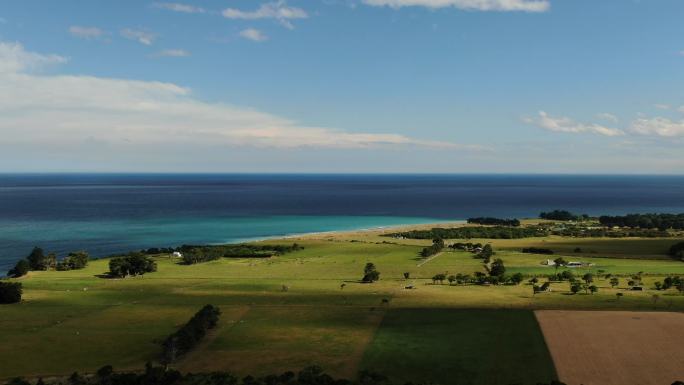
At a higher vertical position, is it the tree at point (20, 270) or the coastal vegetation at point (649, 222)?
the coastal vegetation at point (649, 222)

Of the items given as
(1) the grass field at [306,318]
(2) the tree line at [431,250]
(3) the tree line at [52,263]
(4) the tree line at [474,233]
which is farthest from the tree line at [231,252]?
(4) the tree line at [474,233]

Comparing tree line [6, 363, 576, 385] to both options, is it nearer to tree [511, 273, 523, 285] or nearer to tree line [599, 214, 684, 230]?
tree [511, 273, 523, 285]

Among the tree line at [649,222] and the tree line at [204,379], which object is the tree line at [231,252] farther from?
the tree line at [649,222]

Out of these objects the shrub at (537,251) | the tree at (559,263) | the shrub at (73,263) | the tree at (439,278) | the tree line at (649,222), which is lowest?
the shrub at (73,263)

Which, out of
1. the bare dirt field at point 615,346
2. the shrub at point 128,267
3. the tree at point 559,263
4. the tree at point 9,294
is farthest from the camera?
the tree at point 559,263

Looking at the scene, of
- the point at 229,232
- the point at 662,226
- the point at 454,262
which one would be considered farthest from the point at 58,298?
the point at 662,226

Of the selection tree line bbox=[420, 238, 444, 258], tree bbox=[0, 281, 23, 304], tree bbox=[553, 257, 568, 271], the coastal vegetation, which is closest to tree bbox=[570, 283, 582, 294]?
tree bbox=[553, 257, 568, 271]

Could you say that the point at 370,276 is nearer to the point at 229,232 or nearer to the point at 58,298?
the point at 58,298
